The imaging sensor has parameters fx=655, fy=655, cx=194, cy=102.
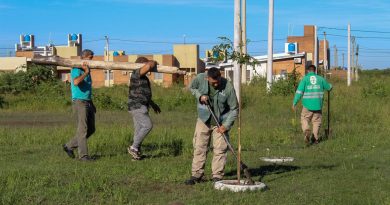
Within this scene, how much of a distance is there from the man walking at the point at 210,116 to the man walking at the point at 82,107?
2.68m

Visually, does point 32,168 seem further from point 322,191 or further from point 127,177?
point 322,191

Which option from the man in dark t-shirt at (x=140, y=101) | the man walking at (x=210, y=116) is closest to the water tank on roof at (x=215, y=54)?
the man walking at (x=210, y=116)

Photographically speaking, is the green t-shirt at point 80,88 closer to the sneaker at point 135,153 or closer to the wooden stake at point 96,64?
the wooden stake at point 96,64

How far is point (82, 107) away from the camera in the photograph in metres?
11.2

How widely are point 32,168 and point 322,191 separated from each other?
4.39 metres

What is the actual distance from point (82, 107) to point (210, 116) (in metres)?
3.00

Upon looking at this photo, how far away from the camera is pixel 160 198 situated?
311 inches

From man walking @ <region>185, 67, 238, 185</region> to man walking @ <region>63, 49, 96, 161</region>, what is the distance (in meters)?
2.68

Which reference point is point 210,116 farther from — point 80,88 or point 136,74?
point 80,88

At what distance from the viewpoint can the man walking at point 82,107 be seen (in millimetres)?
11164

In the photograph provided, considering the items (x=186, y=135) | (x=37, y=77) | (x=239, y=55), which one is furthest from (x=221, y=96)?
(x=37, y=77)

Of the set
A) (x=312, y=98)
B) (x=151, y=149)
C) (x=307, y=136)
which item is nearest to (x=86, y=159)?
(x=151, y=149)

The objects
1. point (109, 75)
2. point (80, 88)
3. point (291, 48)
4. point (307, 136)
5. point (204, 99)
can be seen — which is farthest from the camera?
point (109, 75)

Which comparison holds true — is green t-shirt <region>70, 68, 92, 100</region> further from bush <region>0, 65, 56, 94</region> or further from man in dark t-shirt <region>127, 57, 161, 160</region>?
bush <region>0, 65, 56, 94</region>
